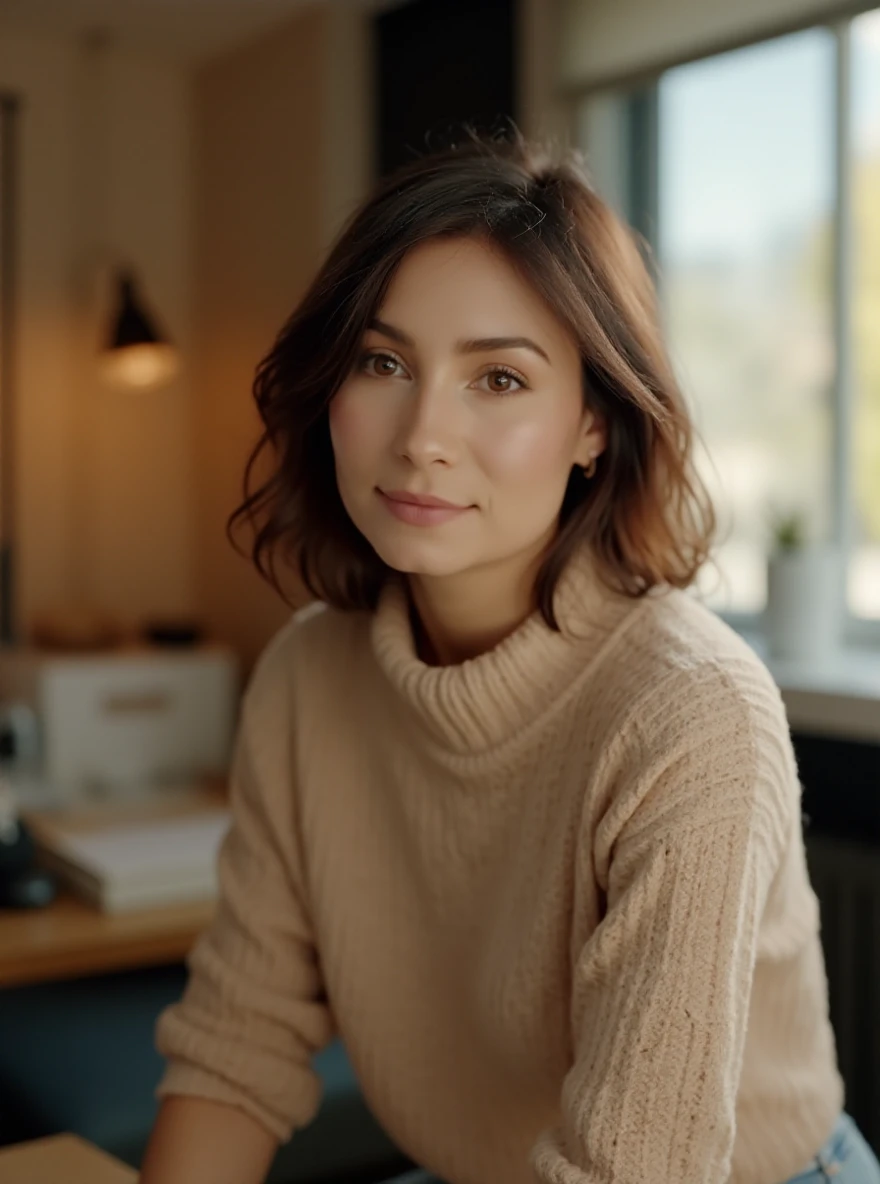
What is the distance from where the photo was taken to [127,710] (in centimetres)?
305

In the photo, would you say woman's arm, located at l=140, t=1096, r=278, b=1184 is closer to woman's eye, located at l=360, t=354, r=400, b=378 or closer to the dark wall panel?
woman's eye, located at l=360, t=354, r=400, b=378

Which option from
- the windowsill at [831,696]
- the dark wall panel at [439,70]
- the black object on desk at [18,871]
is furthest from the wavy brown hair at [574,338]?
the dark wall panel at [439,70]

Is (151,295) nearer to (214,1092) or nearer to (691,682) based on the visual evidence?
(214,1092)

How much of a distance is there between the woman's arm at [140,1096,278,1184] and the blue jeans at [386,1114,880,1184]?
444 mm

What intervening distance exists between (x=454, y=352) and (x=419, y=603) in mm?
272

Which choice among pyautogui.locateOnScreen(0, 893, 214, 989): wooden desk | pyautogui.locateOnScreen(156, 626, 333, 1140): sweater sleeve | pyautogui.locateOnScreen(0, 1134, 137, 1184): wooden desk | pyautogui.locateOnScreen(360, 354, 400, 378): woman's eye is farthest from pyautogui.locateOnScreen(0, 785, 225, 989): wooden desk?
pyautogui.locateOnScreen(360, 354, 400, 378): woman's eye

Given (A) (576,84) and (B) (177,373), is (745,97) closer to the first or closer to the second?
(A) (576,84)

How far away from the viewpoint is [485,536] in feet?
3.69

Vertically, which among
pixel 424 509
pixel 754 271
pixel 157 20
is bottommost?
pixel 424 509

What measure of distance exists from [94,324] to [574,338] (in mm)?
2490

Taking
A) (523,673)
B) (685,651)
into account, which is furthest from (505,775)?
(685,651)

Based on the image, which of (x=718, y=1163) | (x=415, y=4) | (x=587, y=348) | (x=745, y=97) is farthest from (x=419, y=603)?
(x=415, y=4)

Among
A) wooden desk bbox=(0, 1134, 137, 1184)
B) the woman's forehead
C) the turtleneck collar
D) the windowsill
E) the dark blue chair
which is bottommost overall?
the dark blue chair

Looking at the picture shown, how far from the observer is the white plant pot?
7.14 feet
